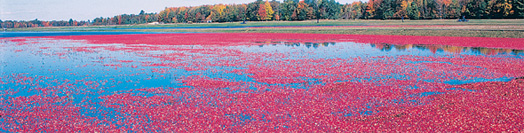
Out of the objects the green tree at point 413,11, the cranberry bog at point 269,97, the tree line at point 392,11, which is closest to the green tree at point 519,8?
the tree line at point 392,11

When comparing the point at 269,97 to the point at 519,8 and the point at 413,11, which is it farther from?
the point at 413,11

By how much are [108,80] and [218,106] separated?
9537 millimetres

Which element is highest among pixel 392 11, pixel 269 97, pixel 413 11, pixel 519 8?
pixel 392 11

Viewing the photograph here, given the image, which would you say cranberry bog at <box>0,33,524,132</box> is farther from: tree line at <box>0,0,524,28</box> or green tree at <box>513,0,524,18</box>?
tree line at <box>0,0,524,28</box>

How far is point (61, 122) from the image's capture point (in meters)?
12.2

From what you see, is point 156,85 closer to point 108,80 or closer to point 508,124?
point 108,80

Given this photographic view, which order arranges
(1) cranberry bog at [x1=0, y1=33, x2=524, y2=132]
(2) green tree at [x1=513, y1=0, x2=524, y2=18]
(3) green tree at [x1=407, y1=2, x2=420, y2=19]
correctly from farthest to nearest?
(3) green tree at [x1=407, y1=2, x2=420, y2=19] → (2) green tree at [x1=513, y1=0, x2=524, y2=18] → (1) cranberry bog at [x1=0, y1=33, x2=524, y2=132]

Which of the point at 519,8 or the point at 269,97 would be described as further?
the point at 519,8

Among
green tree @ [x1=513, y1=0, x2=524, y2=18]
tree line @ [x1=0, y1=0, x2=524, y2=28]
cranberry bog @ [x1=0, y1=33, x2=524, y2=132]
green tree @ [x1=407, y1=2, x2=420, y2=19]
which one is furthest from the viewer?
green tree @ [x1=407, y1=2, x2=420, y2=19]

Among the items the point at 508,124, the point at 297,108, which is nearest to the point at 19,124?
the point at 297,108

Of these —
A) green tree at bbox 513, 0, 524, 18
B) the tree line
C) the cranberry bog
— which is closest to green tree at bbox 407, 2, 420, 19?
the tree line

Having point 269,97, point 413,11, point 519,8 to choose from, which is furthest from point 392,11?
point 269,97

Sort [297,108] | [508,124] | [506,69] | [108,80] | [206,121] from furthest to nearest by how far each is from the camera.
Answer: [506,69]
[108,80]
[297,108]
[206,121]
[508,124]

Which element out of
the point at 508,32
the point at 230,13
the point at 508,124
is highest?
the point at 230,13
